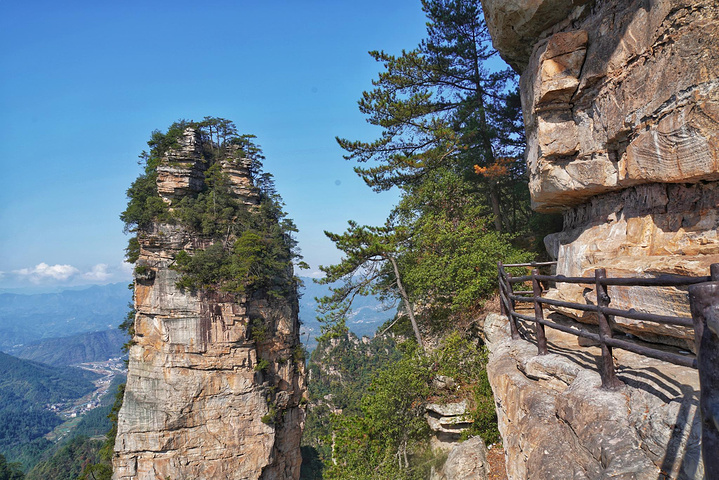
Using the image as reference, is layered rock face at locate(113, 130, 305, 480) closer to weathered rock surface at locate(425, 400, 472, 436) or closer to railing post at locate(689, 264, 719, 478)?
weathered rock surface at locate(425, 400, 472, 436)

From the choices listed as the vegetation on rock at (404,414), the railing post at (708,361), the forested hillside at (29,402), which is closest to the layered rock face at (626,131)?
the railing post at (708,361)

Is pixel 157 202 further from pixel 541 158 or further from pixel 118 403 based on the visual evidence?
pixel 541 158

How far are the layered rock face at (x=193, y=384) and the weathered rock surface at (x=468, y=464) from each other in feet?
69.3

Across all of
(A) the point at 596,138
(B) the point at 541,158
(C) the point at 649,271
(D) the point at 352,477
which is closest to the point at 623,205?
(A) the point at 596,138

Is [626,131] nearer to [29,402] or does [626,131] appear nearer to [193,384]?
[193,384]

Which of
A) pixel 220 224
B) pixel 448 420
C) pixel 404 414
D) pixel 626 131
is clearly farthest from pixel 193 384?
pixel 626 131

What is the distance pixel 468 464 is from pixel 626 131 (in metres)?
6.01

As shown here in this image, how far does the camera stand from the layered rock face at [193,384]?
924 inches

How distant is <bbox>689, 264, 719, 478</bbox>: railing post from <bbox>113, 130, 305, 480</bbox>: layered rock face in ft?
85.4

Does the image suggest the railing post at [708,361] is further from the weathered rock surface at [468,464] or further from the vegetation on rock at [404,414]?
the vegetation on rock at [404,414]

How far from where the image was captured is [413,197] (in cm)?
1406

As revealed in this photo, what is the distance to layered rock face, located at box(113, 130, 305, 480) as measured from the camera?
2347cm

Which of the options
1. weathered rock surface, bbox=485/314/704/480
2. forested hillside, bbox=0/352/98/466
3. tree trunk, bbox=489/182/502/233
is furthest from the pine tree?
forested hillside, bbox=0/352/98/466

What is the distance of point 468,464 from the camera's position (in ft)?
22.0
